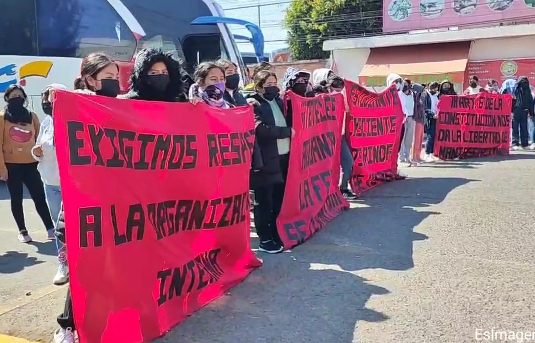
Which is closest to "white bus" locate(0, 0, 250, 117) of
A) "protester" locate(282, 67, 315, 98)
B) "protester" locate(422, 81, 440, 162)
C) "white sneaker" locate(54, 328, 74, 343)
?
"protester" locate(282, 67, 315, 98)

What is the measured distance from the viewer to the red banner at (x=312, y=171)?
5938mm

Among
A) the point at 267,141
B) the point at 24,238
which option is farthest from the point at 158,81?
the point at 24,238

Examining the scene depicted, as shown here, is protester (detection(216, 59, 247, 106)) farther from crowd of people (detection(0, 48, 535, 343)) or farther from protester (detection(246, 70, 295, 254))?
protester (detection(246, 70, 295, 254))

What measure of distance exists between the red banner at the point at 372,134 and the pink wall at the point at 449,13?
813 inches

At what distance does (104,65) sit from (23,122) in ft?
9.69

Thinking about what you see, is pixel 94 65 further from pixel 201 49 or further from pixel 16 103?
pixel 201 49

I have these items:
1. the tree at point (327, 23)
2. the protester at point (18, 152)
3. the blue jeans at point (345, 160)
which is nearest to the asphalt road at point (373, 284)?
the protester at point (18, 152)

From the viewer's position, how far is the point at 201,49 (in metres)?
13.5

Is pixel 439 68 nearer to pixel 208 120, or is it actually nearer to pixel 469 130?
pixel 469 130

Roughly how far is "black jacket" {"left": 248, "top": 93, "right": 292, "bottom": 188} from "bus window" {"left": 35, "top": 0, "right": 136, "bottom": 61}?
7125mm

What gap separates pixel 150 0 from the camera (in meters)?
12.4

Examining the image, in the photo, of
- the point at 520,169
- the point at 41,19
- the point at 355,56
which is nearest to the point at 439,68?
the point at 355,56

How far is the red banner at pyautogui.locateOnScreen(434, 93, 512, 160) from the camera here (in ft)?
40.4

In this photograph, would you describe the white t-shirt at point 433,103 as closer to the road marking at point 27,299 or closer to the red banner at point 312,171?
the red banner at point 312,171
